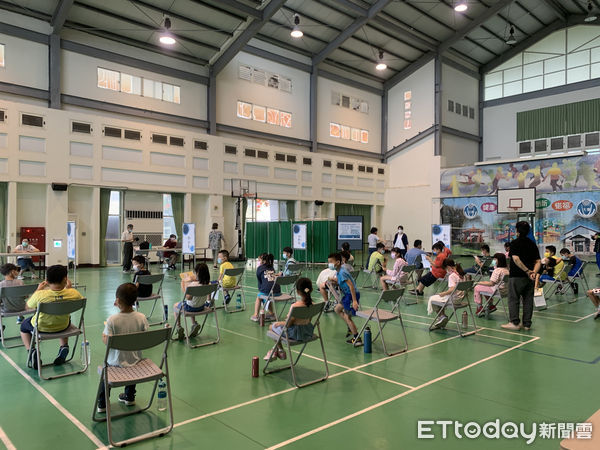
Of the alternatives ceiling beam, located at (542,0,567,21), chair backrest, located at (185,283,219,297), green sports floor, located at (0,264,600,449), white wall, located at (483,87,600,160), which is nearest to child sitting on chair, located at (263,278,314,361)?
green sports floor, located at (0,264,600,449)

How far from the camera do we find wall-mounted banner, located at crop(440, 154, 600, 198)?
65.3ft

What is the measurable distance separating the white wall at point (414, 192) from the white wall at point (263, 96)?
22.1 ft

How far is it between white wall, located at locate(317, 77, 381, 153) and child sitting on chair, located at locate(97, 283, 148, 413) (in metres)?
20.8

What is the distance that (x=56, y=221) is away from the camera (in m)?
15.8

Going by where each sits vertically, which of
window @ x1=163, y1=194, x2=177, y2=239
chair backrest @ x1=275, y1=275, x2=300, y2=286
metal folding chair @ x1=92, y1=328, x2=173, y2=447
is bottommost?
metal folding chair @ x1=92, y1=328, x2=173, y2=447

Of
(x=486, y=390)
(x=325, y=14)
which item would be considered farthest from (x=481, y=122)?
(x=486, y=390)

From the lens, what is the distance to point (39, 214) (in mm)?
15898

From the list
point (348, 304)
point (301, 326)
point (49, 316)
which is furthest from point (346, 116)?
point (49, 316)

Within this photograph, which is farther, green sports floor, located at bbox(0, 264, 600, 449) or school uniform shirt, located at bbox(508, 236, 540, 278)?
school uniform shirt, located at bbox(508, 236, 540, 278)

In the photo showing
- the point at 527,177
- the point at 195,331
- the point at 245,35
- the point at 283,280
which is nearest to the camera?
the point at 195,331

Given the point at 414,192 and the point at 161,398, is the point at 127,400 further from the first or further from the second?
the point at 414,192

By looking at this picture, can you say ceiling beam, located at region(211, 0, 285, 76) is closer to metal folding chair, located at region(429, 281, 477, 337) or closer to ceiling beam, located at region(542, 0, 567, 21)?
metal folding chair, located at region(429, 281, 477, 337)

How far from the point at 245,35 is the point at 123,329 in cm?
1656

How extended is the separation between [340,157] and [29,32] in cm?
1534
